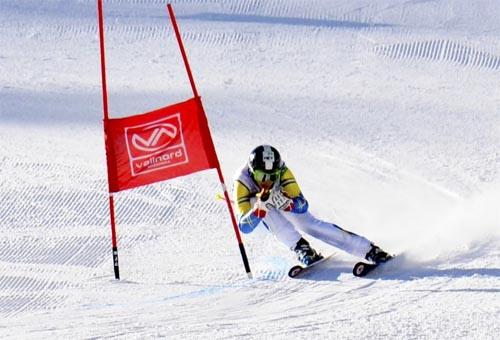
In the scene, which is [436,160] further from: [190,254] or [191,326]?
[191,326]

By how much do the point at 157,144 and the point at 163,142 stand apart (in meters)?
0.05

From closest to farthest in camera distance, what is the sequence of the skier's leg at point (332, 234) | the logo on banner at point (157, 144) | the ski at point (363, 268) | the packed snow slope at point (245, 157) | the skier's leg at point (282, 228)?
the packed snow slope at point (245, 157) → the ski at point (363, 268) → the skier's leg at point (332, 234) → the skier's leg at point (282, 228) → the logo on banner at point (157, 144)

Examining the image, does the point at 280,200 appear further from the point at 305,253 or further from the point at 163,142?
the point at 163,142

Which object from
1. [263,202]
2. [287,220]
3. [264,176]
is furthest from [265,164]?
[287,220]

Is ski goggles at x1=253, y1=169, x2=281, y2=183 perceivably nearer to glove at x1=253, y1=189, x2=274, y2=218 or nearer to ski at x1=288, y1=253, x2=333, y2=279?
glove at x1=253, y1=189, x2=274, y2=218

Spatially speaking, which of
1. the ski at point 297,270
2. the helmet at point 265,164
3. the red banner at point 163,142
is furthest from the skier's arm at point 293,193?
the red banner at point 163,142

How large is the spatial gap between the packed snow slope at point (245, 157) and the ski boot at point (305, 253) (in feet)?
0.41

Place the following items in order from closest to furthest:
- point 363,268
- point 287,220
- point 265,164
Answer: point 363,268
point 265,164
point 287,220

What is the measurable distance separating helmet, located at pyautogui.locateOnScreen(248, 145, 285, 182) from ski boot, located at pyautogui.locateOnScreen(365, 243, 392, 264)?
0.98 m

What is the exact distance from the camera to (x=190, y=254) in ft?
36.3

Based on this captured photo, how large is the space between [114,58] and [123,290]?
237 inches

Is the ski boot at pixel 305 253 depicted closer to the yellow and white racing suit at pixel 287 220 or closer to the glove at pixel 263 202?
the yellow and white racing suit at pixel 287 220

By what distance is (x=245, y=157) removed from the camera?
43.1 feet

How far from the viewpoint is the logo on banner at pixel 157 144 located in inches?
407
